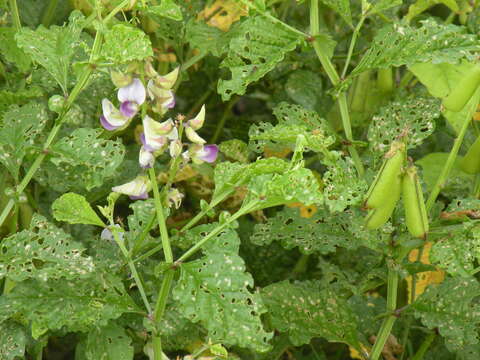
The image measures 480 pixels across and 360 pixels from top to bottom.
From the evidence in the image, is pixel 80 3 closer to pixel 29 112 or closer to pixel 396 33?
pixel 29 112

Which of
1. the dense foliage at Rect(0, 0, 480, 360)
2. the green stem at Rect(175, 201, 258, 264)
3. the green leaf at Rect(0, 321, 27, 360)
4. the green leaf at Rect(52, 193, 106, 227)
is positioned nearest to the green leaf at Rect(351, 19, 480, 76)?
the dense foliage at Rect(0, 0, 480, 360)

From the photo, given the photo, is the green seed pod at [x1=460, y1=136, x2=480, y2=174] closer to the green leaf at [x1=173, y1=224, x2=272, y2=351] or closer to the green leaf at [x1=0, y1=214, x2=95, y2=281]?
the green leaf at [x1=173, y1=224, x2=272, y2=351]

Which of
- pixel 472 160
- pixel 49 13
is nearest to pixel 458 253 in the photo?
pixel 472 160

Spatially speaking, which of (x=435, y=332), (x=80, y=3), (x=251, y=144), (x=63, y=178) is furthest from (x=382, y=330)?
(x=80, y=3)

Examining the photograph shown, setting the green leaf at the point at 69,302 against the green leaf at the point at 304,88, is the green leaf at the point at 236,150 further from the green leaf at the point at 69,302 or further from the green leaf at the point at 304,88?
the green leaf at the point at 69,302

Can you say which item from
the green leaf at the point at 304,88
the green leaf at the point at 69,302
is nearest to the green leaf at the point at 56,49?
the green leaf at the point at 69,302

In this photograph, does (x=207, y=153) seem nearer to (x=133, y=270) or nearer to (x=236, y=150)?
(x=133, y=270)
